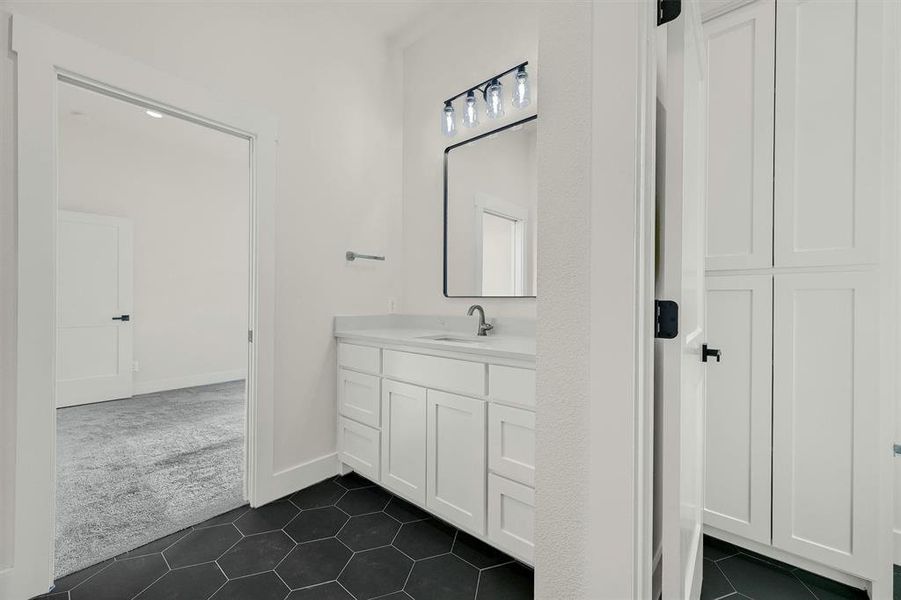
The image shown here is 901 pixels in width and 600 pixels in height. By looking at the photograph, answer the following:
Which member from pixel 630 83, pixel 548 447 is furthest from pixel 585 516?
Answer: pixel 630 83

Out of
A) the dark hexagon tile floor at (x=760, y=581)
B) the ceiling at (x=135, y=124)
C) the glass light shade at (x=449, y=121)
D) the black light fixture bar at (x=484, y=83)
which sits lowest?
the dark hexagon tile floor at (x=760, y=581)

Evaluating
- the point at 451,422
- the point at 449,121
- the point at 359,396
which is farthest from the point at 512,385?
the point at 449,121

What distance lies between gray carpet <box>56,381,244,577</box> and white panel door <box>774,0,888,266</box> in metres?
2.84

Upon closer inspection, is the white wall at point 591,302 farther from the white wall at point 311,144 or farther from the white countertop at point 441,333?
the white wall at point 311,144

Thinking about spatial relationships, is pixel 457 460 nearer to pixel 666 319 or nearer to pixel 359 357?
pixel 359 357

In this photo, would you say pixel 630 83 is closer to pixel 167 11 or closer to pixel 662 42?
pixel 662 42

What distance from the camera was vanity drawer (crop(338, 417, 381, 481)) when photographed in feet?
7.37

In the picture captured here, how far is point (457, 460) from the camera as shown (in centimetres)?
180

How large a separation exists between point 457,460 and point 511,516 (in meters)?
0.31

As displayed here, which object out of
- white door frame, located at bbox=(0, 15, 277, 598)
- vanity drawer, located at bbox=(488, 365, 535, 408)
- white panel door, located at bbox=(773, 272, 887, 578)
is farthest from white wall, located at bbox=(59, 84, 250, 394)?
white panel door, located at bbox=(773, 272, 887, 578)

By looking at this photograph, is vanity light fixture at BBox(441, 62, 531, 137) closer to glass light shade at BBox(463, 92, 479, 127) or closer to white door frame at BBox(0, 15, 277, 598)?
glass light shade at BBox(463, 92, 479, 127)

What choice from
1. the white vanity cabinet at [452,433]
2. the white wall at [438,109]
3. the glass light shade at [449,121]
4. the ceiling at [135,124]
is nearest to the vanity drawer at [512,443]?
the white vanity cabinet at [452,433]

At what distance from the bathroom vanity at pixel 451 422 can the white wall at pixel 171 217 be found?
2.93 metres

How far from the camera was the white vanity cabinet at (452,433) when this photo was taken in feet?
5.22
